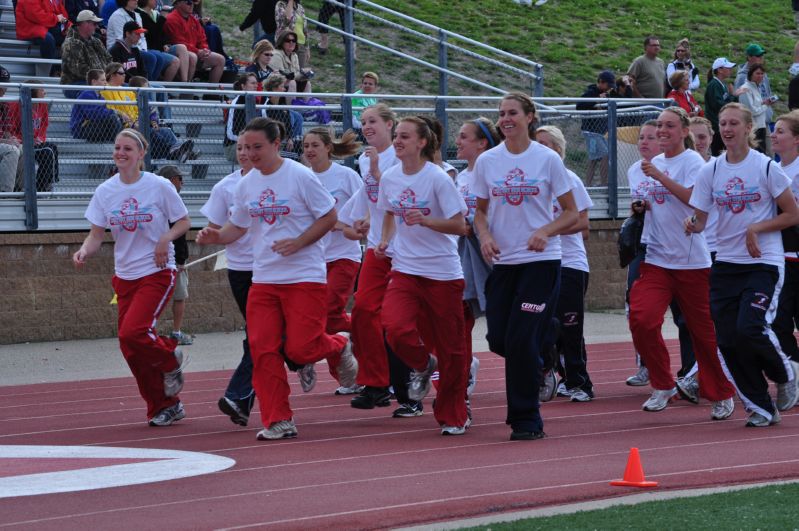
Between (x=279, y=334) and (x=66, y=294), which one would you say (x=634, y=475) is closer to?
(x=279, y=334)

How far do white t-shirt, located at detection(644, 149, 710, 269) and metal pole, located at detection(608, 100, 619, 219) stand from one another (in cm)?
805

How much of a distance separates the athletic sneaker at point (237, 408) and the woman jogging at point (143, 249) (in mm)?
461

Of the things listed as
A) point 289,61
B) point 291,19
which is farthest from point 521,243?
point 291,19

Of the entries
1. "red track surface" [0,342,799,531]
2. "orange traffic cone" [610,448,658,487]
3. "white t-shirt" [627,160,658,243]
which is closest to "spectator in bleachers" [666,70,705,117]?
"red track surface" [0,342,799,531]

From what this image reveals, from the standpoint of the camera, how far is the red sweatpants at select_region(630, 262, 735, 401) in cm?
971

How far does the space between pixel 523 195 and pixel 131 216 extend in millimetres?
2677

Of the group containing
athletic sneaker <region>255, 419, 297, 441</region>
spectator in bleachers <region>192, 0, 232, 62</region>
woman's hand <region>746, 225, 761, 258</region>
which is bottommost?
athletic sneaker <region>255, 419, 297, 441</region>

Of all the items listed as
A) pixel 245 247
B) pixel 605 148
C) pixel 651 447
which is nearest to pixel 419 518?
pixel 651 447

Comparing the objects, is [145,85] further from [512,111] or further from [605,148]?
[512,111]

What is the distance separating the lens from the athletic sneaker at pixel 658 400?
32.5ft

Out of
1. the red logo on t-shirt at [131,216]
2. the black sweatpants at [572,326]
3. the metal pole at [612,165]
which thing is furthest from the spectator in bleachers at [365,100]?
the red logo on t-shirt at [131,216]

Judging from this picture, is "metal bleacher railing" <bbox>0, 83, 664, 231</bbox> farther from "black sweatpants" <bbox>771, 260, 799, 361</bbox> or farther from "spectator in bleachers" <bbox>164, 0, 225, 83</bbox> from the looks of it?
"black sweatpants" <bbox>771, 260, 799, 361</bbox>

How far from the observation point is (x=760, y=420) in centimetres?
894

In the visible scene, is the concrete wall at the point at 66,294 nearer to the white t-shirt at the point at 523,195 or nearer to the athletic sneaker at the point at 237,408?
the athletic sneaker at the point at 237,408
